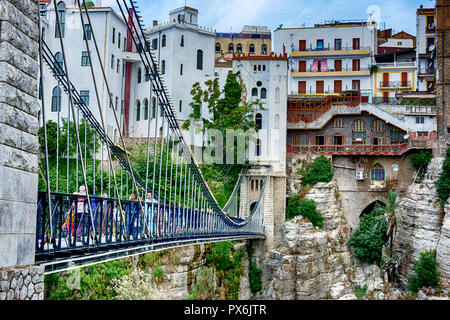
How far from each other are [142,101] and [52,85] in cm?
512

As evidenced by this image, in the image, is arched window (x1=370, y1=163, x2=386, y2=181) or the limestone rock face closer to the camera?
the limestone rock face

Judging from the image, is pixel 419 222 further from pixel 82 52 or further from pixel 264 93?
pixel 82 52

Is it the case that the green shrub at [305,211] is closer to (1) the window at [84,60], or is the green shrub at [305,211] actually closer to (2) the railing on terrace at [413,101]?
(2) the railing on terrace at [413,101]

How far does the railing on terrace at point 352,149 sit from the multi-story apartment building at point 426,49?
5.91 m

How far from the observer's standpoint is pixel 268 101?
31.2m

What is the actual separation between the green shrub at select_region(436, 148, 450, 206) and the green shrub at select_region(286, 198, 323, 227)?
5.57 metres

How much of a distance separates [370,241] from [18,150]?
80.6 feet

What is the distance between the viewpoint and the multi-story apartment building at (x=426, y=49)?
35.2 meters

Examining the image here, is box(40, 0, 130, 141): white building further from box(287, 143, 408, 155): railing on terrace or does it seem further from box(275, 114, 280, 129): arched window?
box(287, 143, 408, 155): railing on terrace

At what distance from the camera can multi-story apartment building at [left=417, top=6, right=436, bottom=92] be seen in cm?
3519

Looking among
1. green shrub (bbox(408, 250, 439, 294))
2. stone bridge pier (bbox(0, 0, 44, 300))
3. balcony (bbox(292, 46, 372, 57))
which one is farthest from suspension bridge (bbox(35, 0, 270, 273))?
balcony (bbox(292, 46, 372, 57))

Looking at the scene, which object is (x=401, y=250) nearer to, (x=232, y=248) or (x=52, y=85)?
(x=232, y=248)

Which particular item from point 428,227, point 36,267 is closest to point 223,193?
point 428,227

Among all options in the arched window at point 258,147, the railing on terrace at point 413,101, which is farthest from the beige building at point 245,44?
the arched window at point 258,147
